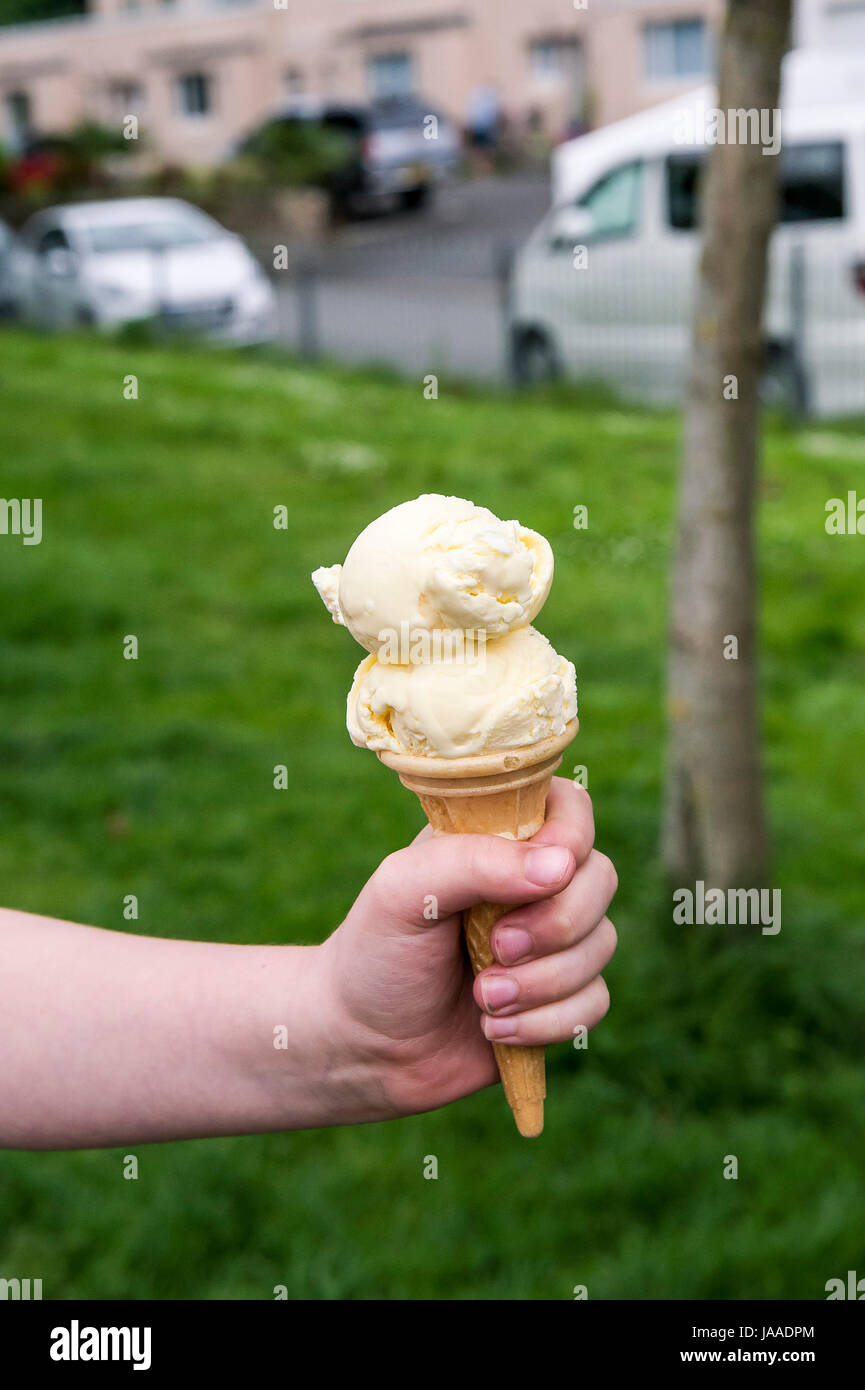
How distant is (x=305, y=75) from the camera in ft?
137

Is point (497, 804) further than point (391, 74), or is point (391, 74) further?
point (391, 74)

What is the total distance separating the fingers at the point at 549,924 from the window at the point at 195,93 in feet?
150

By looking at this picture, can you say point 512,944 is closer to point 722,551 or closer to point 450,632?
point 450,632

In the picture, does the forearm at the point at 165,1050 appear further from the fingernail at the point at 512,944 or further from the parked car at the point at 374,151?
the parked car at the point at 374,151

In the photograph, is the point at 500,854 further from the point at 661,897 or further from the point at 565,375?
the point at 565,375

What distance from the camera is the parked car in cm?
2831

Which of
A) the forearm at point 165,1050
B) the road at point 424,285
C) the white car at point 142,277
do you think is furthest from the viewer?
the white car at point 142,277

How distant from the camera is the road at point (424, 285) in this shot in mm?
13734

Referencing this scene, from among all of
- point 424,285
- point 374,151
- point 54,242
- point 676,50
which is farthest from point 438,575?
point 676,50

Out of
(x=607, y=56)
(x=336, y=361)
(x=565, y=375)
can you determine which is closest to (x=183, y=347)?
(x=336, y=361)

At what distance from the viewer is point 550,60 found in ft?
129

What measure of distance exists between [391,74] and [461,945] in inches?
1731

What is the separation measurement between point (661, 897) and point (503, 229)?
984 inches

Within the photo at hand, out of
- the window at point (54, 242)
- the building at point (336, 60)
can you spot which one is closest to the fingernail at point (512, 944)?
the window at point (54, 242)
